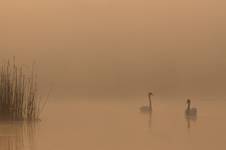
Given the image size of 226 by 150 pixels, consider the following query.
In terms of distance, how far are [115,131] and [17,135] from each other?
2.71ft

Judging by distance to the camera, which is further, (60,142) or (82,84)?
(82,84)

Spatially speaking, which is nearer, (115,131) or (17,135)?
(17,135)

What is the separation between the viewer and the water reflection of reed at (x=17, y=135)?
5.05 m

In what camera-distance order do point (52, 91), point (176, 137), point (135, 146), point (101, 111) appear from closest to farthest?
point (135, 146) → point (176, 137) → point (101, 111) → point (52, 91)

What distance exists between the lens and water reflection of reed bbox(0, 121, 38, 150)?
5047 mm

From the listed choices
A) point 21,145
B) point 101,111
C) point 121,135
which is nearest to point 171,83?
point 101,111

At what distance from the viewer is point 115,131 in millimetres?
6016

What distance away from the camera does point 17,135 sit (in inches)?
223

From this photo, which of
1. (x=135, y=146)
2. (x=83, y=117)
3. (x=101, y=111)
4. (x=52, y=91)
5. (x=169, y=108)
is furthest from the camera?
(x=52, y=91)

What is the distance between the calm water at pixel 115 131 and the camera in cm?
513

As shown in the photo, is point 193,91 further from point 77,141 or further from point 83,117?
point 77,141

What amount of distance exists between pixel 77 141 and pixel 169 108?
12.1 feet

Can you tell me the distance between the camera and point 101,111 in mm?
8164

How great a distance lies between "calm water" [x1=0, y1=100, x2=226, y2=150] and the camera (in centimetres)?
513
